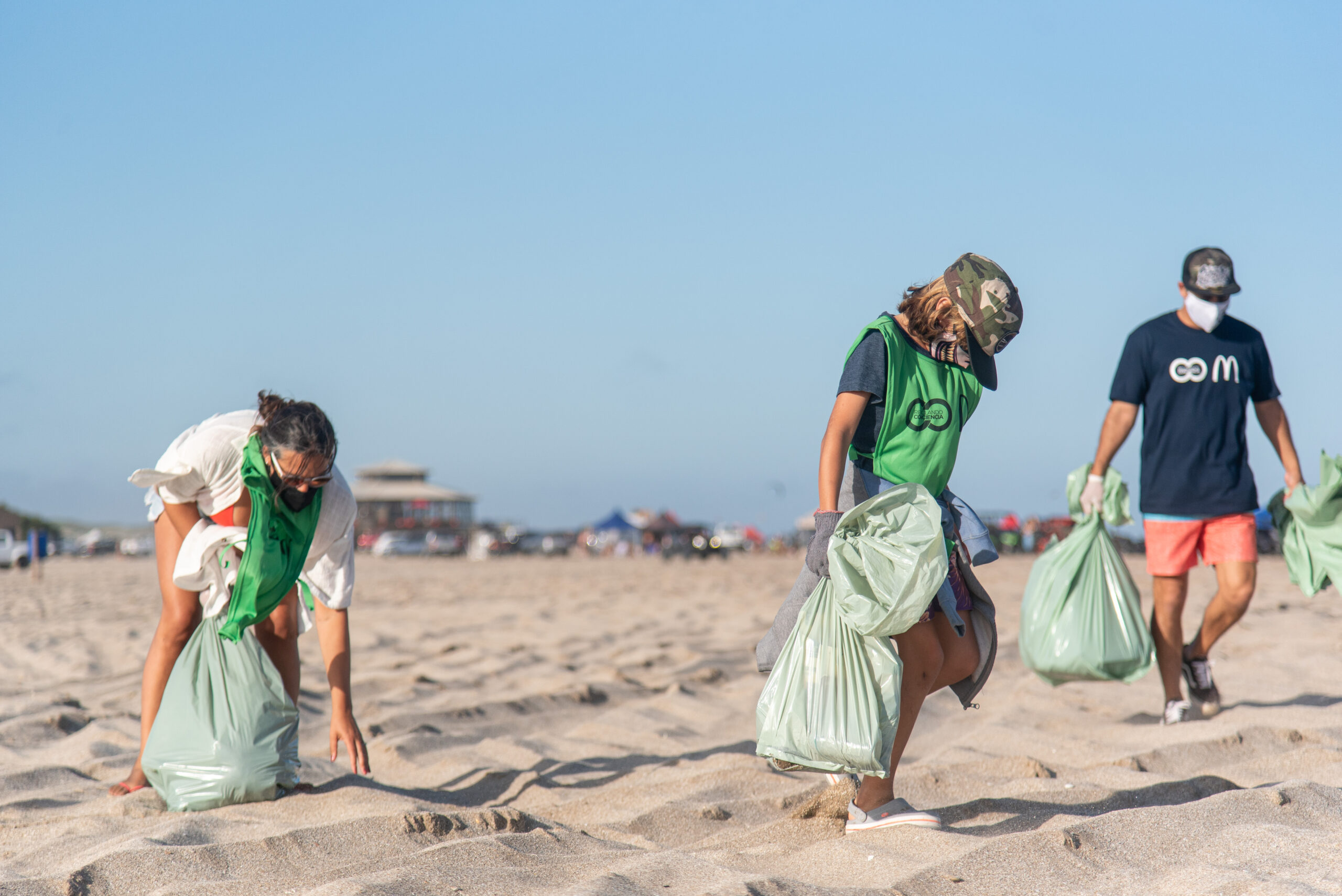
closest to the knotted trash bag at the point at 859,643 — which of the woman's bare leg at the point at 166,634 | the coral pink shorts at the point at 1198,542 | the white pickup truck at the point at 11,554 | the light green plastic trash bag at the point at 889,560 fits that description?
the light green plastic trash bag at the point at 889,560

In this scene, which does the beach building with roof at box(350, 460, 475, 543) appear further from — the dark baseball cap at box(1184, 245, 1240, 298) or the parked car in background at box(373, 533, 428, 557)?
the dark baseball cap at box(1184, 245, 1240, 298)

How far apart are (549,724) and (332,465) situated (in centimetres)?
155

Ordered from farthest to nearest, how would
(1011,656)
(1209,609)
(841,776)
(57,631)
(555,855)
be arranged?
(57,631), (1011,656), (1209,609), (841,776), (555,855)

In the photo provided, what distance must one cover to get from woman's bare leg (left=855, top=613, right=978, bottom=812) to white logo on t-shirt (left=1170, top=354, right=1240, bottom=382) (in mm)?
1656

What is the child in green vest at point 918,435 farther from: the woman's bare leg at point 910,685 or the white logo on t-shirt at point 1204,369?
the white logo on t-shirt at point 1204,369

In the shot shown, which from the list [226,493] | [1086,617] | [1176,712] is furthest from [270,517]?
[1176,712]

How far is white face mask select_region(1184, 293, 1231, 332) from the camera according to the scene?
11.5 ft

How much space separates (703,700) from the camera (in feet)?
13.7

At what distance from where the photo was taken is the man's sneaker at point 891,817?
219cm

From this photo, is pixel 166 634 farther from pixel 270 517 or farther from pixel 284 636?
pixel 270 517

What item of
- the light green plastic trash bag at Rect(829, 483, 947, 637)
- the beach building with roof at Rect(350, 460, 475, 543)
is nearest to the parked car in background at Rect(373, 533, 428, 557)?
the beach building with roof at Rect(350, 460, 475, 543)

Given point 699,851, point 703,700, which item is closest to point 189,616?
point 699,851

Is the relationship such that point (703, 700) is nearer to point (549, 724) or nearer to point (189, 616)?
point (549, 724)

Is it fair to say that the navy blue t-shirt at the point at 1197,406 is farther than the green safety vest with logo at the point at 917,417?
Yes
